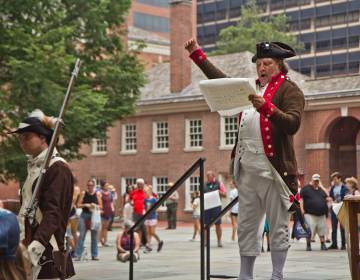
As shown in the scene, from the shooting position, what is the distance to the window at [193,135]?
142ft

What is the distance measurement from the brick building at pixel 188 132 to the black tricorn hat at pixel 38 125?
33136mm

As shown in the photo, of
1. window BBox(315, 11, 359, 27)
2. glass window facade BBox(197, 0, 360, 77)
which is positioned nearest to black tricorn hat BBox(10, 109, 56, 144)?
glass window facade BBox(197, 0, 360, 77)

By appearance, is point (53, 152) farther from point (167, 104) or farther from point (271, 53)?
point (167, 104)

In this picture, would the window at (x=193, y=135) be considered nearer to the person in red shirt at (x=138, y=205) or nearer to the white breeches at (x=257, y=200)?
the person in red shirt at (x=138, y=205)

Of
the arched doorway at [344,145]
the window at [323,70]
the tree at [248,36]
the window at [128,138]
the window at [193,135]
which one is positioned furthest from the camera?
the window at [323,70]

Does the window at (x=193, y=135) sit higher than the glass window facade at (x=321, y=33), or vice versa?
the glass window facade at (x=321, y=33)

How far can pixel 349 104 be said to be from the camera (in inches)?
1521

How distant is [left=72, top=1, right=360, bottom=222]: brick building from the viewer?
3966 cm

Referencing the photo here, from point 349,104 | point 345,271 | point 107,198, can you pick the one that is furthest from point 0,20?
point 349,104

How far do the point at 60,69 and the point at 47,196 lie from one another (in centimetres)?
1905

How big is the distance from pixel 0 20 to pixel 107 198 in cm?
657

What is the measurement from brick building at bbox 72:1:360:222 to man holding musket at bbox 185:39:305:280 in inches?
1283

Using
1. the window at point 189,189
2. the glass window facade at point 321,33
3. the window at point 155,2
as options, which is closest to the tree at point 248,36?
the window at point 189,189

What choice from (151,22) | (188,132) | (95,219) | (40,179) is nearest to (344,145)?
(188,132)
